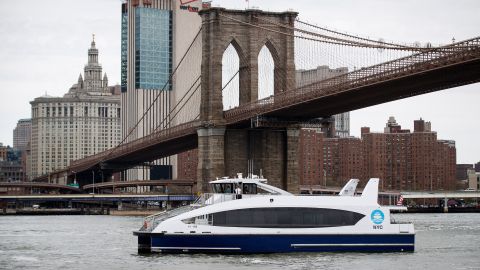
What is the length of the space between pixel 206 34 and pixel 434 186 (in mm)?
102971

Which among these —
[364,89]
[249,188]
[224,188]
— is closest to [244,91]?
[364,89]

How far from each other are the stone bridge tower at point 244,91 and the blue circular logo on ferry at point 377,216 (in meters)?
38.8

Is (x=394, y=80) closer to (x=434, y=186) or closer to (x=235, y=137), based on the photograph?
(x=235, y=137)

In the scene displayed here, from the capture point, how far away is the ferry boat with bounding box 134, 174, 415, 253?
40281 millimetres

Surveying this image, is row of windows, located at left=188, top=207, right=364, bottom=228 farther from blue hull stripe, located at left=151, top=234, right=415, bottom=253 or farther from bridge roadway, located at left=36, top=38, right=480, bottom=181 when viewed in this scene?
bridge roadway, located at left=36, top=38, right=480, bottom=181

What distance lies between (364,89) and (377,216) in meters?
22.2

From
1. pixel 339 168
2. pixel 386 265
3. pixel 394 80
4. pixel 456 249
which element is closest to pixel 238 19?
pixel 394 80

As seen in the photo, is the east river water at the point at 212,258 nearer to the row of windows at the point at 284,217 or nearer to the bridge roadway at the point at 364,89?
the row of windows at the point at 284,217

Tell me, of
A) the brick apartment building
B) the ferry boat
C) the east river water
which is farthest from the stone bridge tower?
the brick apartment building

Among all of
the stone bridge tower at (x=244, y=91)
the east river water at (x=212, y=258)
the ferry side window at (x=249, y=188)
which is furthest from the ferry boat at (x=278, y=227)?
the stone bridge tower at (x=244, y=91)

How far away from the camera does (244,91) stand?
267 ft

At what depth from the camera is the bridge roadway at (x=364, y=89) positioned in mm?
54094

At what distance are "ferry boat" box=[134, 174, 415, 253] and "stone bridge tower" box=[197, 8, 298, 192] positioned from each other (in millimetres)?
38691

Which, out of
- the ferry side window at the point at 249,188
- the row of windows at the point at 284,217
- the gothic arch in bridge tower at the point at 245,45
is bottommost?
the row of windows at the point at 284,217
